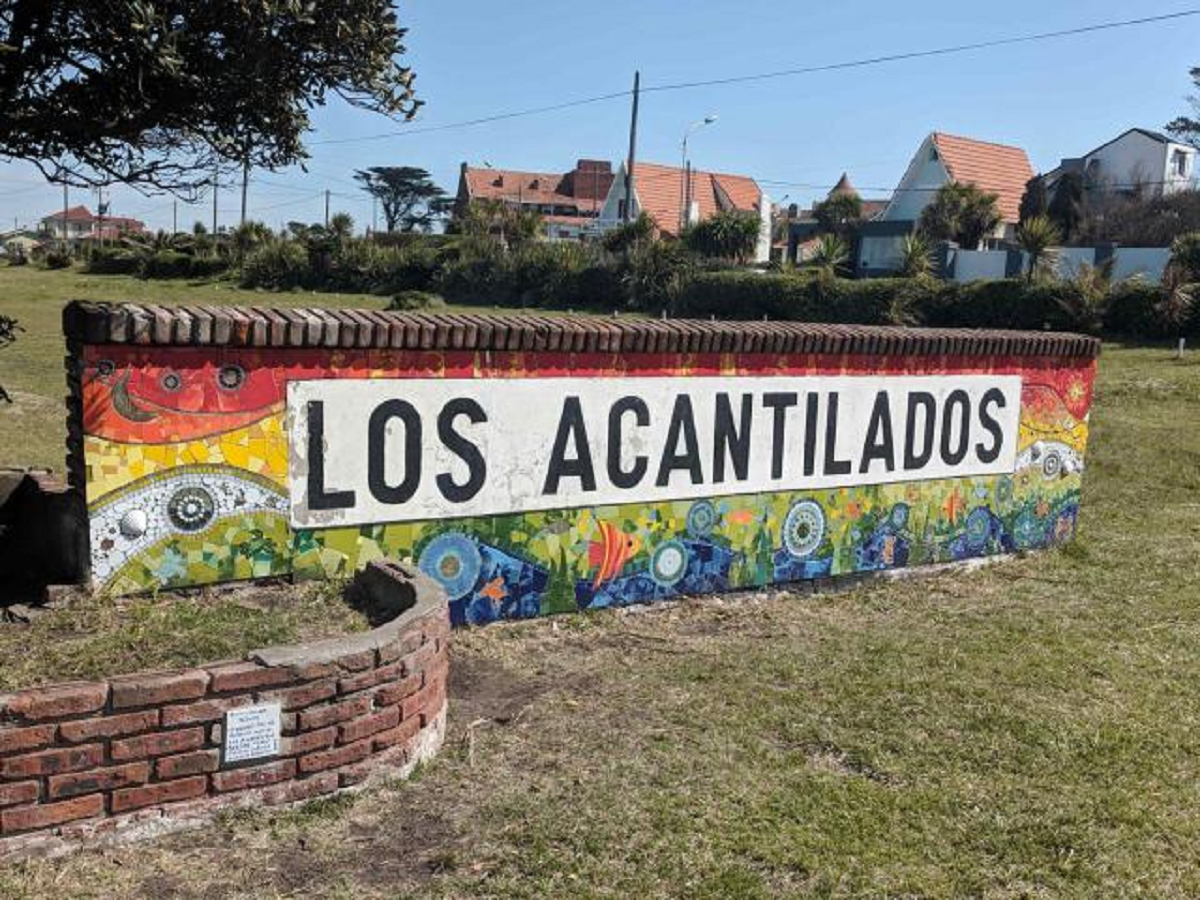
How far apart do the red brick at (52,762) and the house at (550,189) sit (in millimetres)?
94741

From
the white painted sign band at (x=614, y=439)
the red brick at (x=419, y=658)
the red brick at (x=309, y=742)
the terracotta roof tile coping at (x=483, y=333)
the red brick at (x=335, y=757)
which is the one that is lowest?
the red brick at (x=335, y=757)

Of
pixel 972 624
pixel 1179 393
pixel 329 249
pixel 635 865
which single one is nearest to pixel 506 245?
pixel 329 249

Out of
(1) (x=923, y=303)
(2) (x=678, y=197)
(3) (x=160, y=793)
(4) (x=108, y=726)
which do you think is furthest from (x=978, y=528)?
(2) (x=678, y=197)

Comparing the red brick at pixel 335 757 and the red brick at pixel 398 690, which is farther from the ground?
the red brick at pixel 398 690

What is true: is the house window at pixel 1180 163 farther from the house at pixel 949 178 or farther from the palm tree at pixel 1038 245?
the palm tree at pixel 1038 245

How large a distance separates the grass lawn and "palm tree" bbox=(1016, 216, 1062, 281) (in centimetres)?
2036

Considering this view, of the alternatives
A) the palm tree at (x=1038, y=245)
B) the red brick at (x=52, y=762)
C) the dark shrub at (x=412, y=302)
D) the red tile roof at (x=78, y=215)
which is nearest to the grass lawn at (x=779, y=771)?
the red brick at (x=52, y=762)

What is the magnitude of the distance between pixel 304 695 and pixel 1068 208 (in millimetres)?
46075

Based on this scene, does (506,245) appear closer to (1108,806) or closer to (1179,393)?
(1179,393)

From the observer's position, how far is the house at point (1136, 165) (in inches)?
2029

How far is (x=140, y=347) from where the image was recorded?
505cm

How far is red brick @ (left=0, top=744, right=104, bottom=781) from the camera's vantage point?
11.2 feet

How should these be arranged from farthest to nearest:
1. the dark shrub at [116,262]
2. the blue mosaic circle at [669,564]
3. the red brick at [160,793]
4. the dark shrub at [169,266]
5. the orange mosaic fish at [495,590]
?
the dark shrub at [116,262] → the dark shrub at [169,266] → the blue mosaic circle at [669,564] → the orange mosaic fish at [495,590] → the red brick at [160,793]

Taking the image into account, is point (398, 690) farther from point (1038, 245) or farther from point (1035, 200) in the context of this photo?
point (1035, 200)
